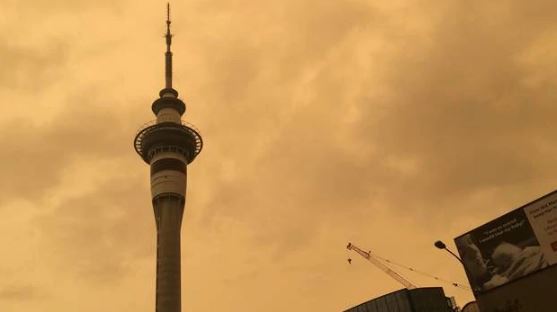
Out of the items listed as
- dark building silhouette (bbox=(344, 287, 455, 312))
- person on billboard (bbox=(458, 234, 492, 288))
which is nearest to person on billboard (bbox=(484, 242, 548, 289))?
person on billboard (bbox=(458, 234, 492, 288))

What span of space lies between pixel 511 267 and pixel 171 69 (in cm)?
10864

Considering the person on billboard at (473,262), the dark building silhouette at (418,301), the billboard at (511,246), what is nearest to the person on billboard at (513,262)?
the billboard at (511,246)

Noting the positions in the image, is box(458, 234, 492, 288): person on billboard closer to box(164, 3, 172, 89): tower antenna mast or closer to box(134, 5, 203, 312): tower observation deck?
box(134, 5, 203, 312): tower observation deck

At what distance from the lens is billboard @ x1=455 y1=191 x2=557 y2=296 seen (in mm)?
57000

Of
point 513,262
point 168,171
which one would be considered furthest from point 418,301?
point 513,262

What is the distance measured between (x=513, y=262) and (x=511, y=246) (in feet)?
5.69

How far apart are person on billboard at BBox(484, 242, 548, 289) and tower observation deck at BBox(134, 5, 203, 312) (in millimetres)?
69186

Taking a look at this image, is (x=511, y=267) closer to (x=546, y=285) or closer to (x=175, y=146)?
(x=546, y=285)

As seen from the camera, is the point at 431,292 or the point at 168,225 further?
the point at 431,292

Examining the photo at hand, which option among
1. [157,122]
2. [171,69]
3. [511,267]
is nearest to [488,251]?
[511,267]

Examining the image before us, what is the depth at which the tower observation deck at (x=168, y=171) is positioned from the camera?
11225 cm

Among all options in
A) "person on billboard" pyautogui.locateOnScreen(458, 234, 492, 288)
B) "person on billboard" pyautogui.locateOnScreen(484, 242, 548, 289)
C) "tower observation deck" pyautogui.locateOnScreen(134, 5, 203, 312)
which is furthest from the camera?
"tower observation deck" pyautogui.locateOnScreen(134, 5, 203, 312)

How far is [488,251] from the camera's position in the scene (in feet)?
202

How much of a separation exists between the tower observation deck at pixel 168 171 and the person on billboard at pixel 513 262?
6919cm
